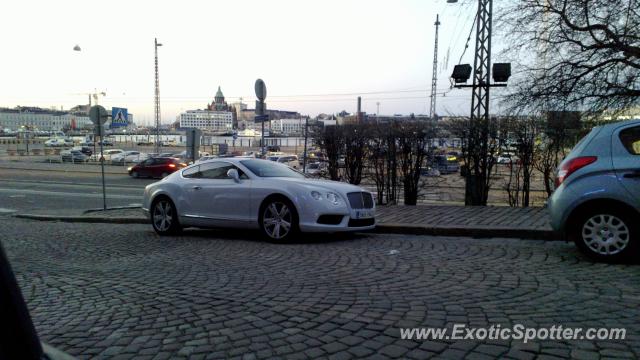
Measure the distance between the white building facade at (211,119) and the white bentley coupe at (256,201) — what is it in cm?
14662

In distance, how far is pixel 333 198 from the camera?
830 cm

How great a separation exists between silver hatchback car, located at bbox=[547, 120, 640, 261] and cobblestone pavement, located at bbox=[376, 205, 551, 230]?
2.29 metres

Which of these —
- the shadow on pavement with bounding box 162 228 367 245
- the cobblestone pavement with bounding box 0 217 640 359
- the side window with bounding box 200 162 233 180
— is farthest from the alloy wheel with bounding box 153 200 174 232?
the cobblestone pavement with bounding box 0 217 640 359

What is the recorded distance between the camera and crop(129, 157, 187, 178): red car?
35.1m

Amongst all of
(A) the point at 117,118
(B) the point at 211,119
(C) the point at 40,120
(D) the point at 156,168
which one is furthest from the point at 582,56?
(C) the point at 40,120

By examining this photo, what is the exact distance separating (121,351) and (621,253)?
5379mm

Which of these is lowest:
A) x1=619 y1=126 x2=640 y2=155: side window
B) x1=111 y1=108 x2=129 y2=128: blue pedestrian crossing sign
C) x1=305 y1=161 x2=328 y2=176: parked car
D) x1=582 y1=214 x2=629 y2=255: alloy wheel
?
x1=582 y1=214 x2=629 y2=255: alloy wheel

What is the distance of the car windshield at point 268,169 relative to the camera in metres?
9.12

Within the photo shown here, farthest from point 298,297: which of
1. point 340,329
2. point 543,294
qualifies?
point 543,294

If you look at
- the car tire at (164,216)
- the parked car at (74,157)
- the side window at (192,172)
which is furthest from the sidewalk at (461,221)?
the parked car at (74,157)

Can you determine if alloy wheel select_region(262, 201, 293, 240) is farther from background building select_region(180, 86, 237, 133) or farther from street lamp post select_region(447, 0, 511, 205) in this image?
background building select_region(180, 86, 237, 133)

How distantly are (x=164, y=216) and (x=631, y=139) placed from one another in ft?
25.8

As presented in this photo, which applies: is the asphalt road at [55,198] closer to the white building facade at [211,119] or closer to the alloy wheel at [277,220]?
the alloy wheel at [277,220]

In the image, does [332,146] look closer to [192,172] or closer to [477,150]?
[477,150]
